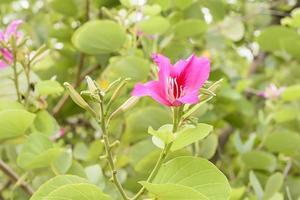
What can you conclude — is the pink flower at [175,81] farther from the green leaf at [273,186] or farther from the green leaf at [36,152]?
the green leaf at [273,186]

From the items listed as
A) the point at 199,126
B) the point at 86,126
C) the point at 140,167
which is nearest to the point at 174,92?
the point at 199,126

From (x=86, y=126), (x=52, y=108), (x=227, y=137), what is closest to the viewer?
(x=52, y=108)

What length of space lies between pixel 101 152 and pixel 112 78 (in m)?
0.19

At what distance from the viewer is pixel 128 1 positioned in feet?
3.67

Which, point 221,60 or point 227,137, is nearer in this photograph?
point 227,137

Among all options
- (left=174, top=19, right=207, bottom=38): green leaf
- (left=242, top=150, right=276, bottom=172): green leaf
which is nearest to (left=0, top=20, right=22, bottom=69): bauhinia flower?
(left=174, top=19, right=207, bottom=38): green leaf

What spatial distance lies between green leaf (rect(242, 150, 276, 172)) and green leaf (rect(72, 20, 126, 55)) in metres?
0.37

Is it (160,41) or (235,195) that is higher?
(160,41)

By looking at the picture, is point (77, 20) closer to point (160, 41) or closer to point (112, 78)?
point (160, 41)

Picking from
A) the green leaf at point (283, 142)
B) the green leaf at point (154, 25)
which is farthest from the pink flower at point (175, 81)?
the green leaf at point (283, 142)

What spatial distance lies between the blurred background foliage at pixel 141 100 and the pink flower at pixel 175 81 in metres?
0.16

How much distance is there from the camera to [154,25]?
115 cm

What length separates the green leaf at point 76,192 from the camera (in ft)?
2.04

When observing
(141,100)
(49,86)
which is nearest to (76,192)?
(49,86)
